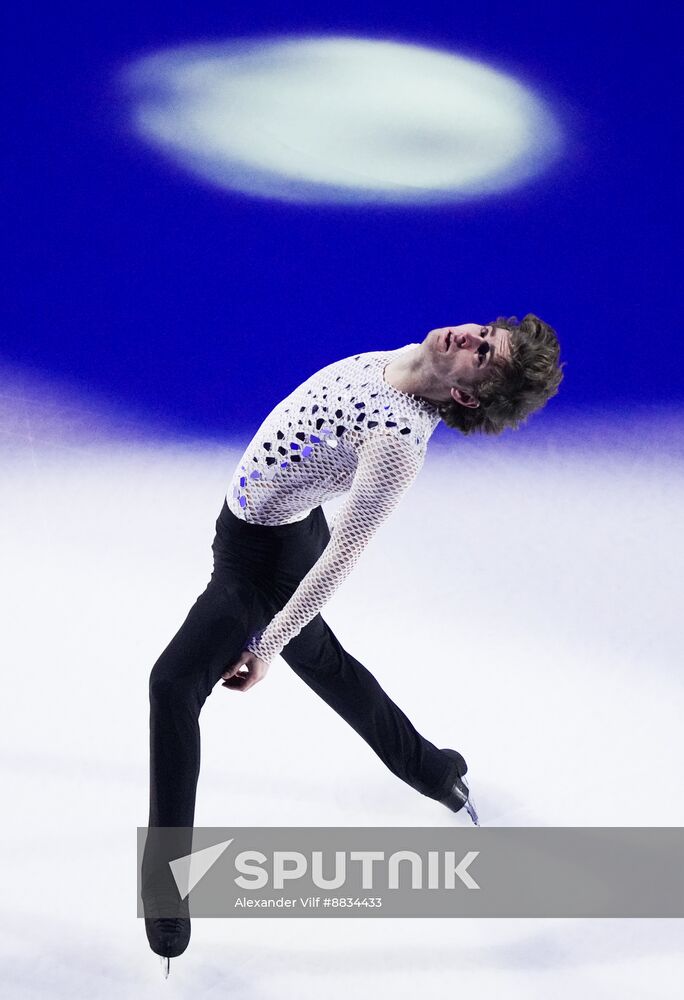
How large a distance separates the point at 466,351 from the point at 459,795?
1033mm

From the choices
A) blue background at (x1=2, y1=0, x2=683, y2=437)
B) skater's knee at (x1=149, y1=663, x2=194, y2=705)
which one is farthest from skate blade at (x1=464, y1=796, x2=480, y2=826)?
blue background at (x1=2, y1=0, x2=683, y2=437)

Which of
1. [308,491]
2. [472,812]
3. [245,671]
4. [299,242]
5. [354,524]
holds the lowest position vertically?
[472,812]

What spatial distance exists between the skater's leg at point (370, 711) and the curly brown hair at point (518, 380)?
0.58m

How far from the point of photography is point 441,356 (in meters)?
2.00

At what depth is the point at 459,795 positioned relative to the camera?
2.46 meters

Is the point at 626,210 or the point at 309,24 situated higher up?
the point at 309,24

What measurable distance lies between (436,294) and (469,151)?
2.44ft

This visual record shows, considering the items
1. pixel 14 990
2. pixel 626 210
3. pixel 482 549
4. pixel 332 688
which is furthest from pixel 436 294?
pixel 14 990

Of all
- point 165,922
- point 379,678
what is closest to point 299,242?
point 379,678

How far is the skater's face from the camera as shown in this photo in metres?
2.00

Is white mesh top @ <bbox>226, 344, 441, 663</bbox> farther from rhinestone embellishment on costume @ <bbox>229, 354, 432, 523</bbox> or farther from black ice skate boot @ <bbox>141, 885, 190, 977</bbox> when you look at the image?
black ice skate boot @ <bbox>141, 885, 190, 977</bbox>

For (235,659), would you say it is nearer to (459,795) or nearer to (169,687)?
(169,687)

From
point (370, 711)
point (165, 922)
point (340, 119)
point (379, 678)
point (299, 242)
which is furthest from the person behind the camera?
point (340, 119)

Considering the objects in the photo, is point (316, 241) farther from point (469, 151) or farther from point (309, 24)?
point (309, 24)
